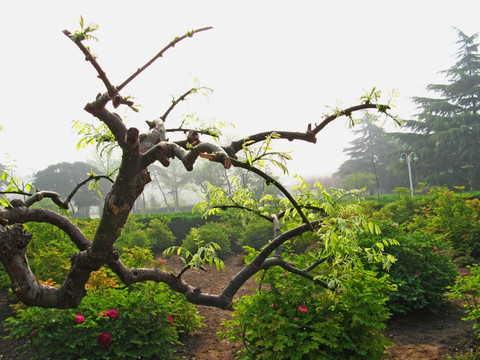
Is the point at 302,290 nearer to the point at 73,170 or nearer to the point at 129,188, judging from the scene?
the point at 129,188

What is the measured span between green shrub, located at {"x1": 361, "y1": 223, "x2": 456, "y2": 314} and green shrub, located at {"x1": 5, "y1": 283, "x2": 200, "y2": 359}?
293cm

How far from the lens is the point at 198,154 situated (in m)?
1.19

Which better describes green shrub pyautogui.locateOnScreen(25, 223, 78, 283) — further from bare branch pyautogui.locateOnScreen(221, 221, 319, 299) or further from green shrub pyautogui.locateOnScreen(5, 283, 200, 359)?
bare branch pyautogui.locateOnScreen(221, 221, 319, 299)

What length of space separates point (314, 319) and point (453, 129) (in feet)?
90.7

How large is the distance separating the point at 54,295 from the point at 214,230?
27.8 feet

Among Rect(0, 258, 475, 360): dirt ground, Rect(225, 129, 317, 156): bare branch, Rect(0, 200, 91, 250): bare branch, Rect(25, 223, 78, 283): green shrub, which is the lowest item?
Rect(0, 258, 475, 360): dirt ground

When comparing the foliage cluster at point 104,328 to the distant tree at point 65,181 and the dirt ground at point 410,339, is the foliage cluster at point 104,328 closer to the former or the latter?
the dirt ground at point 410,339

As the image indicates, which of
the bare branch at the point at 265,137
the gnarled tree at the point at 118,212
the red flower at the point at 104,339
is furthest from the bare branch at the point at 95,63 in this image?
the red flower at the point at 104,339

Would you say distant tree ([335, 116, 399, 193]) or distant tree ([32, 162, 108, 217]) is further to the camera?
distant tree ([335, 116, 399, 193])

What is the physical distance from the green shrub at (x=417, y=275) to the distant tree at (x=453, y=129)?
2444 centimetres

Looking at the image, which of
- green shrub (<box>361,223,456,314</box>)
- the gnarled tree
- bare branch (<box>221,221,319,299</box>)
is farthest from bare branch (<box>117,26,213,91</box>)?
green shrub (<box>361,223,456,314</box>)

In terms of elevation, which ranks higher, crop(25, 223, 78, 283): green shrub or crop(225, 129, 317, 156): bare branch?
crop(225, 129, 317, 156): bare branch

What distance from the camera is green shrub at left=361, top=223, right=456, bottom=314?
452 cm

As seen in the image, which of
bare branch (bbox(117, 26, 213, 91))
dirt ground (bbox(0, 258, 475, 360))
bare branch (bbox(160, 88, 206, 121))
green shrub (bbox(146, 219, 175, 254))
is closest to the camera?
bare branch (bbox(117, 26, 213, 91))
